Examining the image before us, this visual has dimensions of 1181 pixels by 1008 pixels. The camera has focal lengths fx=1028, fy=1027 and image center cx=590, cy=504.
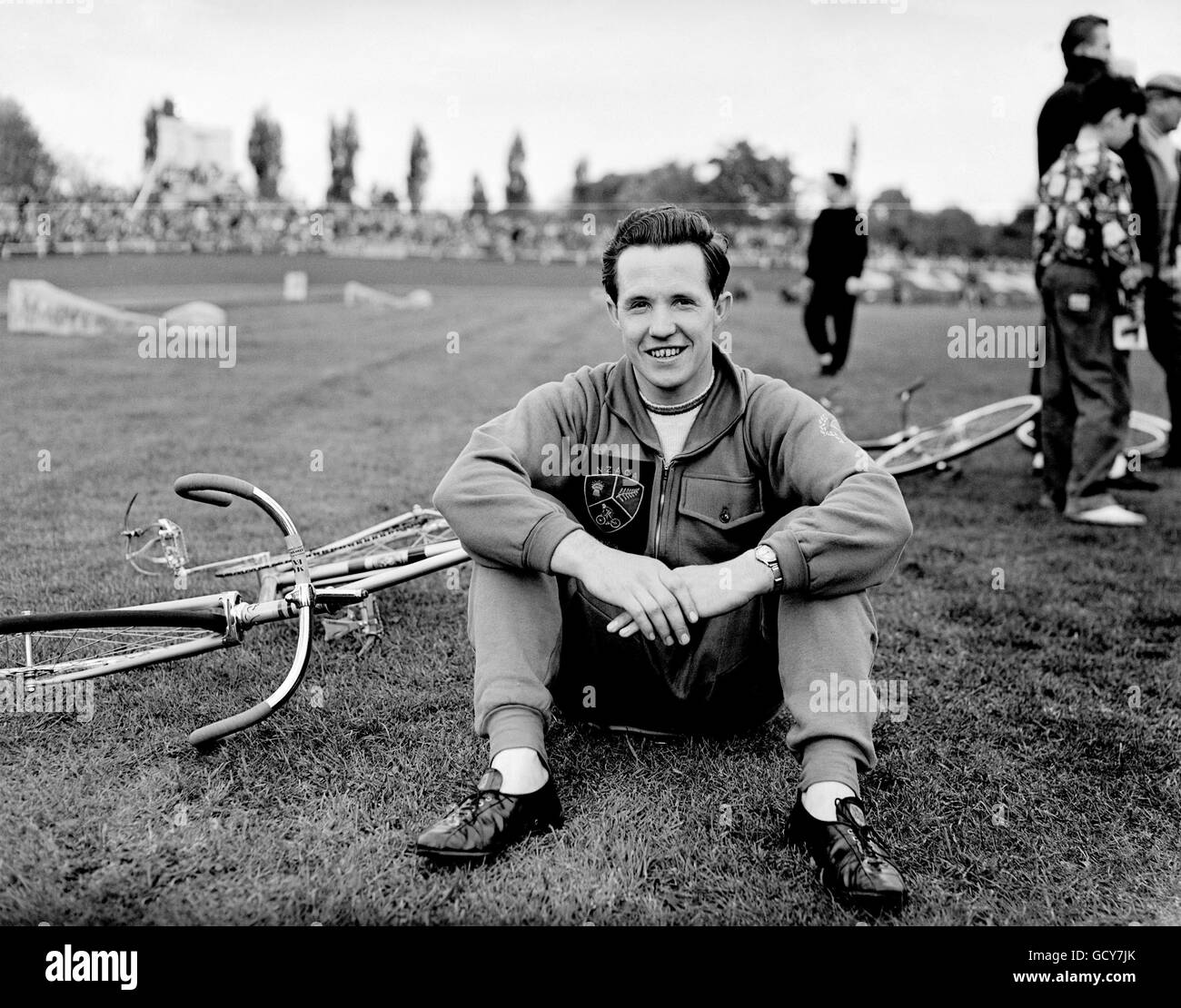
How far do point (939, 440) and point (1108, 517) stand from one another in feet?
3.78

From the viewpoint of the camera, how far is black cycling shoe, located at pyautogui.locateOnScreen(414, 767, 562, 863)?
2.26m

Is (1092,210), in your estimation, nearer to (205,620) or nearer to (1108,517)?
(1108,517)

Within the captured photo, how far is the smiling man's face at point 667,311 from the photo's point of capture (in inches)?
104

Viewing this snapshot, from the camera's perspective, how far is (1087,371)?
5508 millimetres

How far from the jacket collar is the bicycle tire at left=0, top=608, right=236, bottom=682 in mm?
1222

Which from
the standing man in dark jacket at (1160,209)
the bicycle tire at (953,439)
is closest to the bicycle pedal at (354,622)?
the bicycle tire at (953,439)

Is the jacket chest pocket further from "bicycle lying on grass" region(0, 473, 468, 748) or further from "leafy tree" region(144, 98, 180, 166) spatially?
"leafy tree" region(144, 98, 180, 166)

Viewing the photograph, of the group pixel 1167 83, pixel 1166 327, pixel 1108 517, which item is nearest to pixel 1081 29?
pixel 1167 83

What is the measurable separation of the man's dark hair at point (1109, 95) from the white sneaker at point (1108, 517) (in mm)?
2019

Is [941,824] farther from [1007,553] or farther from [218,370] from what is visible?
[218,370]

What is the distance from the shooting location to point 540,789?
2402 millimetres

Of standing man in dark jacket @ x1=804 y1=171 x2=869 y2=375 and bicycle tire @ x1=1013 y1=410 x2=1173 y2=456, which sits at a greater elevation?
standing man in dark jacket @ x1=804 y1=171 x2=869 y2=375

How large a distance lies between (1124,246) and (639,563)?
422 centimetres

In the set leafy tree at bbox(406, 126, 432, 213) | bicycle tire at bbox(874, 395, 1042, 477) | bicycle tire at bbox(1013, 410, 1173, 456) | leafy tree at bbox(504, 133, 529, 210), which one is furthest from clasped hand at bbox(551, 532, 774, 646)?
leafy tree at bbox(504, 133, 529, 210)
